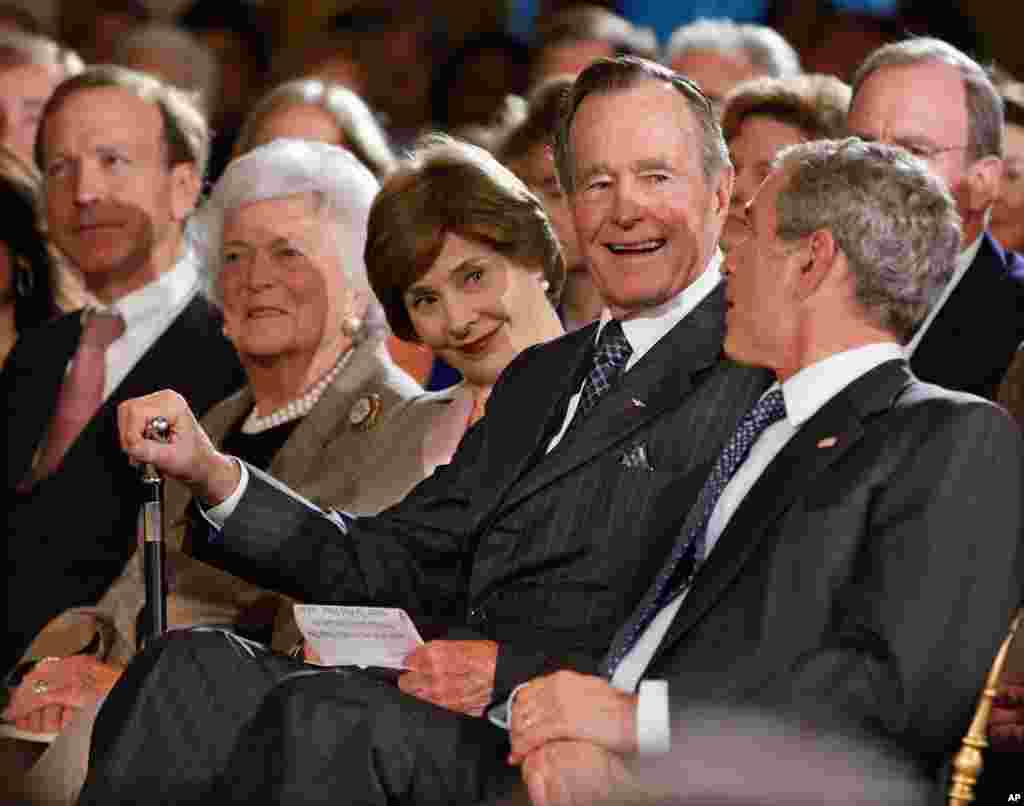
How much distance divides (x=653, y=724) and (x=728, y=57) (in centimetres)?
316

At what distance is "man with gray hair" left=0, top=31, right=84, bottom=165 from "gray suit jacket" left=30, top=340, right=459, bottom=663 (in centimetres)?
230

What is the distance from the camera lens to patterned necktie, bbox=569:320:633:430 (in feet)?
11.7

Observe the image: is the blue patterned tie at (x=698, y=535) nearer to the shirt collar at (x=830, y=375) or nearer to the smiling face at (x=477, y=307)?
the shirt collar at (x=830, y=375)

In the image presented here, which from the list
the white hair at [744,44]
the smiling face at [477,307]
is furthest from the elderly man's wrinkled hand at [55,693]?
the white hair at [744,44]

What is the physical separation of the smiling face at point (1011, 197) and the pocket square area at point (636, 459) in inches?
65.7

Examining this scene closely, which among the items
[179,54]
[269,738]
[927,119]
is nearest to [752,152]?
[927,119]

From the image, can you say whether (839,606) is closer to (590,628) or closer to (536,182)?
(590,628)

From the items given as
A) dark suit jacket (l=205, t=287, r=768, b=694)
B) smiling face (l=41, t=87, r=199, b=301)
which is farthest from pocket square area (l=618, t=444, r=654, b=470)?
smiling face (l=41, t=87, r=199, b=301)

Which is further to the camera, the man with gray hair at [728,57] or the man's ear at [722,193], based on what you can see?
the man with gray hair at [728,57]

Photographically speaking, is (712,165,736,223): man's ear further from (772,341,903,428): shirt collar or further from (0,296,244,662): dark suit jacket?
(0,296,244,662): dark suit jacket

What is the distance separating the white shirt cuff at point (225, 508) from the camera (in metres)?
3.55

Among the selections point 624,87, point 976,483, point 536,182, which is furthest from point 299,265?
point 976,483

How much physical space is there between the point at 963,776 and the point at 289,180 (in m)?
2.16

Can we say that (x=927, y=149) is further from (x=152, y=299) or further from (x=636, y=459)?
(x=152, y=299)
